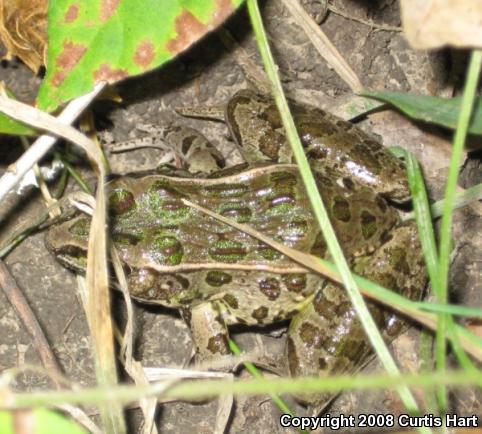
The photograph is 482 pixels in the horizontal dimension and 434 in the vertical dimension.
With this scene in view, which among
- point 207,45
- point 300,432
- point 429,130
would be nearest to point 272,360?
point 300,432

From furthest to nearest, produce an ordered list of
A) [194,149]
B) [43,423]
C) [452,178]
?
1. [194,149]
2. [452,178]
3. [43,423]

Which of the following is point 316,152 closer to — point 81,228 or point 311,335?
point 311,335

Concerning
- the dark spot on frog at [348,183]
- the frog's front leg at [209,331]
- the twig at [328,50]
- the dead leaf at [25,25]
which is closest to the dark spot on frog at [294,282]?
the frog's front leg at [209,331]

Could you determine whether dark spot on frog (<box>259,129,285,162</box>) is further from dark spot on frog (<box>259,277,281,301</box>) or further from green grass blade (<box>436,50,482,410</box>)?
green grass blade (<box>436,50,482,410</box>)

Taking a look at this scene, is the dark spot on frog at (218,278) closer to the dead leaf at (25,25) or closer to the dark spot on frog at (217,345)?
the dark spot on frog at (217,345)

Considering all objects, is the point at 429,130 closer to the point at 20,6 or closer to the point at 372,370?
the point at 372,370

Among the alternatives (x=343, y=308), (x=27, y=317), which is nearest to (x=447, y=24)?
(x=343, y=308)

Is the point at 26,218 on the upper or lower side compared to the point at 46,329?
upper
